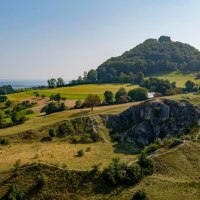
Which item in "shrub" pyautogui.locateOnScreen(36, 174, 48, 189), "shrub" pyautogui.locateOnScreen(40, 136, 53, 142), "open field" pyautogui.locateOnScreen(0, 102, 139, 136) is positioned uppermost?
"open field" pyautogui.locateOnScreen(0, 102, 139, 136)

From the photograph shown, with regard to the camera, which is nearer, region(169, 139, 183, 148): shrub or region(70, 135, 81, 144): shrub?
region(169, 139, 183, 148): shrub

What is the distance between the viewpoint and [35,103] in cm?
14500

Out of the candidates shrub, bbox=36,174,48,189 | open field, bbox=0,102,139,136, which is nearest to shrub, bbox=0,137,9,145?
open field, bbox=0,102,139,136

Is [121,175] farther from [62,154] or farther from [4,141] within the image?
[4,141]

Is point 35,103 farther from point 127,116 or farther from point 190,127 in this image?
point 190,127

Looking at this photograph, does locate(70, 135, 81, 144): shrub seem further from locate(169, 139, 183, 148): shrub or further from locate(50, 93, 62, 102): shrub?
locate(50, 93, 62, 102): shrub

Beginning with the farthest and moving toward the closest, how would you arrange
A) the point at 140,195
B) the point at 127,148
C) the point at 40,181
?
1. the point at 127,148
2. the point at 40,181
3. the point at 140,195

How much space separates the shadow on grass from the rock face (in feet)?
10.1

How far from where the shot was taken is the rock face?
99438 mm

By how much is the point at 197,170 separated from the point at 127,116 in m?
41.7

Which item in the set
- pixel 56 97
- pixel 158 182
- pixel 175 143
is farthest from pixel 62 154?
pixel 56 97

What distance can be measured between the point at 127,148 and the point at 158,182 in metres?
27.9

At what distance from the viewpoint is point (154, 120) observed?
338 ft

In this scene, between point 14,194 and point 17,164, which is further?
point 17,164
